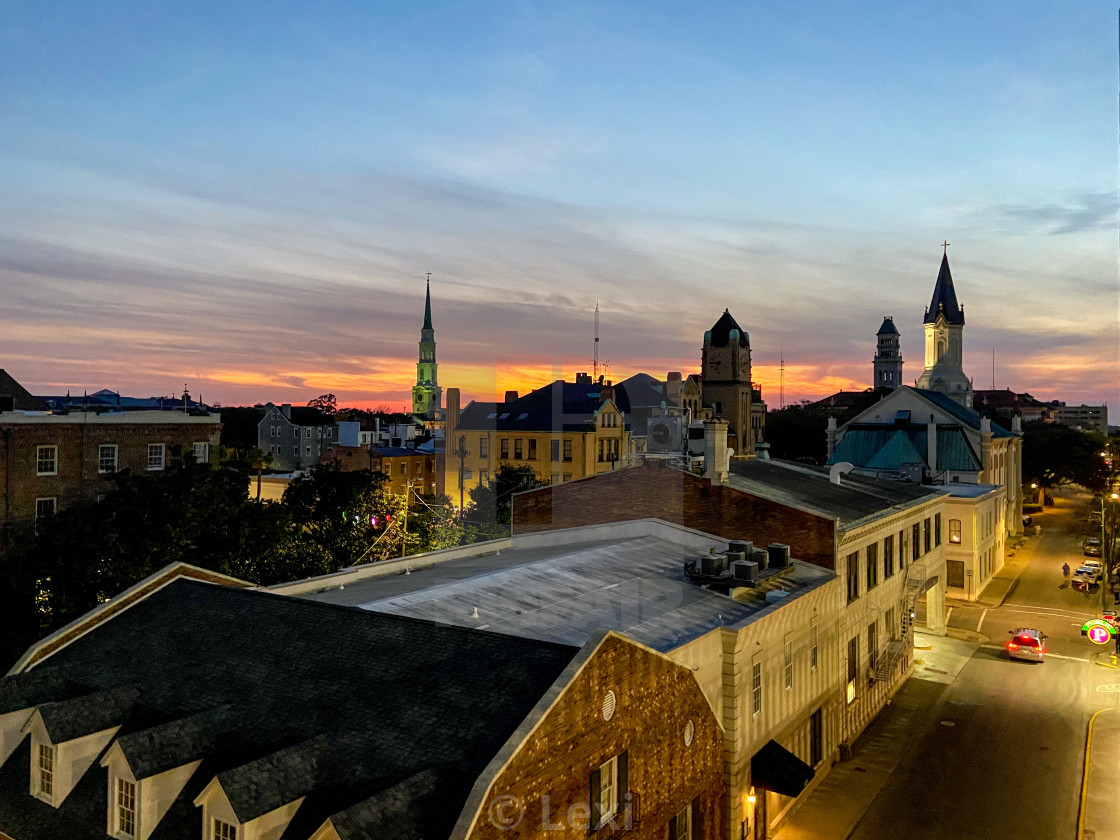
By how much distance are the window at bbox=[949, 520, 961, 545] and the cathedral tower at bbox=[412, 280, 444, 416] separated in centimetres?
11195

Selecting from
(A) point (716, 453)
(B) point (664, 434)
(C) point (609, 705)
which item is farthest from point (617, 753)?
(B) point (664, 434)

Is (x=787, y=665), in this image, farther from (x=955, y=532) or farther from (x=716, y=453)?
(x=955, y=532)

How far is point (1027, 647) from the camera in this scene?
36438 millimetres

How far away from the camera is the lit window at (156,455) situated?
4641cm

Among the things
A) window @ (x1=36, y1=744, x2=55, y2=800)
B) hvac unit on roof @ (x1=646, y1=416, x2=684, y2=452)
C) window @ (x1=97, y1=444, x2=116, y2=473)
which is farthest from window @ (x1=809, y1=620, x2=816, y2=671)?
hvac unit on roof @ (x1=646, y1=416, x2=684, y2=452)

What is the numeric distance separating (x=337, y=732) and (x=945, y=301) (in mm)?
98724

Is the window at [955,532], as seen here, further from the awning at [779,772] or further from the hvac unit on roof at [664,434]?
the awning at [779,772]

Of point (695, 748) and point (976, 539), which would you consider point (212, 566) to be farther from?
point (976, 539)

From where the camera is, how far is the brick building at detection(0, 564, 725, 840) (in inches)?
454

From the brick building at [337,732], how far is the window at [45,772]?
0.03 metres

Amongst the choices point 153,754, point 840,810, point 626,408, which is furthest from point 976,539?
point 153,754

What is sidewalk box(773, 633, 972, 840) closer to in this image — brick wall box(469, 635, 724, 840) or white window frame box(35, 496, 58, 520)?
brick wall box(469, 635, 724, 840)

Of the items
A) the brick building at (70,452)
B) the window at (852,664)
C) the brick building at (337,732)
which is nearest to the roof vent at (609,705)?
the brick building at (337,732)

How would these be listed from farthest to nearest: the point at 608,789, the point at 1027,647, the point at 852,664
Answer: the point at 1027,647 → the point at 852,664 → the point at 608,789
